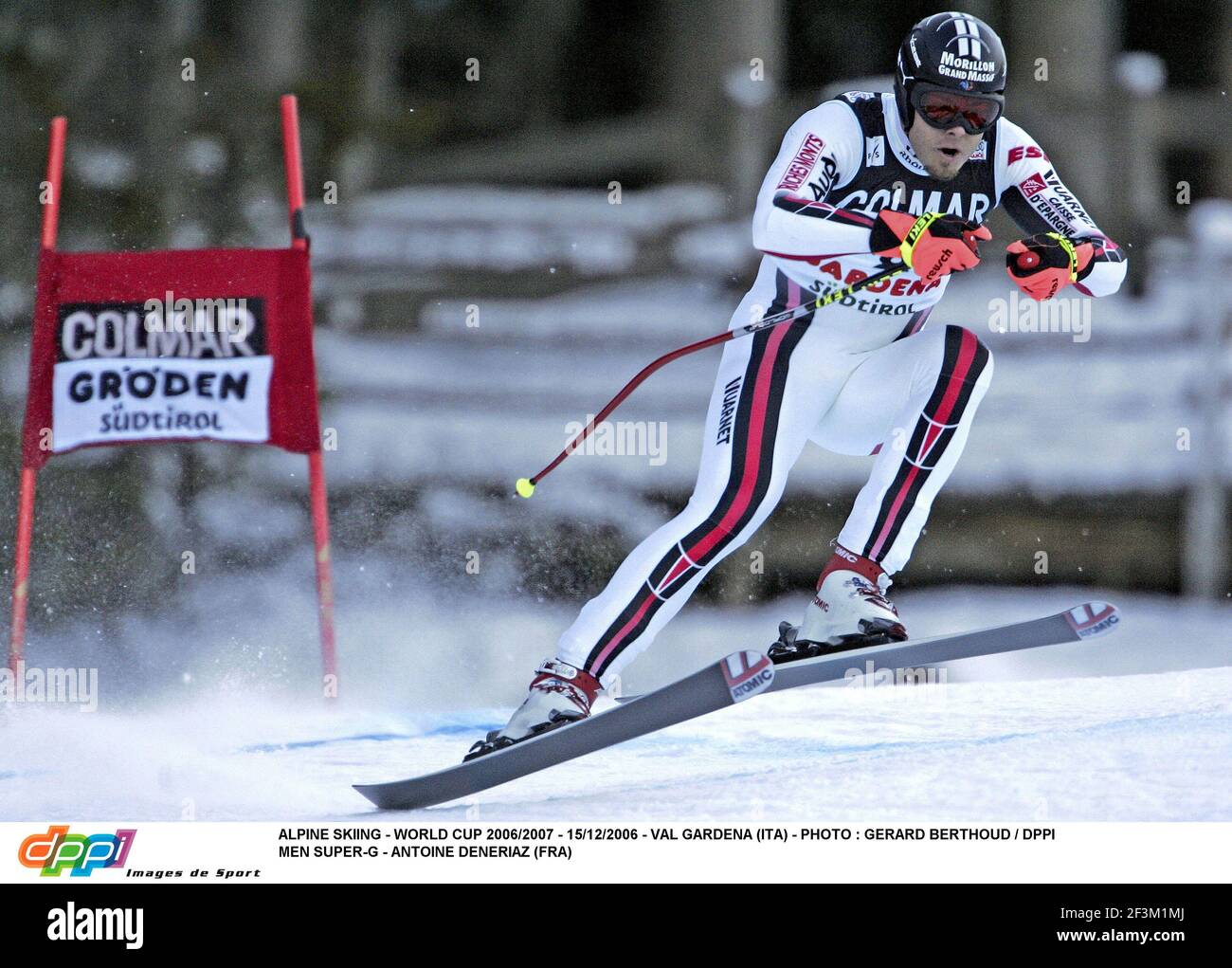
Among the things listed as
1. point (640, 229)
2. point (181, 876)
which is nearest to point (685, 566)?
point (181, 876)

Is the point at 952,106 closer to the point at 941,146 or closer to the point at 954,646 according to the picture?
the point at 941,146

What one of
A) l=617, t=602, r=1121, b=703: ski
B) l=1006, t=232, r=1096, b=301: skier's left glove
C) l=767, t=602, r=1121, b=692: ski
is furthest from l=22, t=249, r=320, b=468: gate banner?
l=1006, t=232, r=1096, b=301: skier's left glove

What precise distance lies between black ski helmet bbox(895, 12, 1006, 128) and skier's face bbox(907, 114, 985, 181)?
47 millimetres

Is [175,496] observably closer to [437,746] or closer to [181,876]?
[437,746]

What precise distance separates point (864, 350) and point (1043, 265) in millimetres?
444

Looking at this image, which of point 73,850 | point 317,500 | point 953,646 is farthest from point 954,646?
point 73,850

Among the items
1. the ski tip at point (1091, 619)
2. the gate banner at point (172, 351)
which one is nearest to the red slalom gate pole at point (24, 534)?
the gate banner at point (172, 351)

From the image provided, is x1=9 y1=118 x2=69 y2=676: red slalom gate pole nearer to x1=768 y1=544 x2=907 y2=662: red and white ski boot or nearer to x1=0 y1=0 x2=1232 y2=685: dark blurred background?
x1=0 y1=0 x2=1232 y2=685: dark blurred background

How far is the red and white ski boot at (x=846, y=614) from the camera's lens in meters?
3.23

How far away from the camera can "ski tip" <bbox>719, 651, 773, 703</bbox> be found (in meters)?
2.89

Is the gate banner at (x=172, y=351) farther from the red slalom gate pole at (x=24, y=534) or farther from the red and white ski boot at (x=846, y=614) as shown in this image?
the red and white ski boot at (x=846, y=614)

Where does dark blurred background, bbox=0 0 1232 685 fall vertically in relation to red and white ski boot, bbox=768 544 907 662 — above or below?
above

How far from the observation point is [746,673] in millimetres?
2891

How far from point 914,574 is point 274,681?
6.16ft
